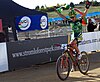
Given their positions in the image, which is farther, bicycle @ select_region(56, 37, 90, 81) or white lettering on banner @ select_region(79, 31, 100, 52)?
white lettering on banner @ select_region(79, 31, 100, 52)

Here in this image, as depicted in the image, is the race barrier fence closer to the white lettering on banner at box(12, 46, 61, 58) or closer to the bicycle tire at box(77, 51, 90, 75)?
the white lettering on banner at box(12, 46, 61, 58)

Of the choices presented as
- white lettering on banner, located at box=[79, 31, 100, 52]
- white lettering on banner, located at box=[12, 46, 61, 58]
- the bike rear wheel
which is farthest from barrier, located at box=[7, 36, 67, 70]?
the bike rear wheel

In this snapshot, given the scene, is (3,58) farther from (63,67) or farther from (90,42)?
(90,42)

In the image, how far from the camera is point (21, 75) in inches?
385

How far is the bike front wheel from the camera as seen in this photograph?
825 cm

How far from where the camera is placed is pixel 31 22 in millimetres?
17109

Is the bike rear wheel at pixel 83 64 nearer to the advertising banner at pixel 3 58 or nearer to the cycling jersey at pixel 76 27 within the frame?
the cycling jersey at pixel 76 27

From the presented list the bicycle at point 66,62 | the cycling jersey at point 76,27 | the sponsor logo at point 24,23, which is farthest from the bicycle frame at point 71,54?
the sponsor logo at point 24,23

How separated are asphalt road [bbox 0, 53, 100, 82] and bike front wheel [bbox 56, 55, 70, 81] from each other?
0.17m

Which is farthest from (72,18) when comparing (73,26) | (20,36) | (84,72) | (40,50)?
(20,36)

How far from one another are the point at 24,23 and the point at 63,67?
8.46m

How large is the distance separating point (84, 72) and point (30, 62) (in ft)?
8.58

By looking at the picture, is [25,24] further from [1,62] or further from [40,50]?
[1,62]

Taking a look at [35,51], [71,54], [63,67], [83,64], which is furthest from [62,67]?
[35,51]
